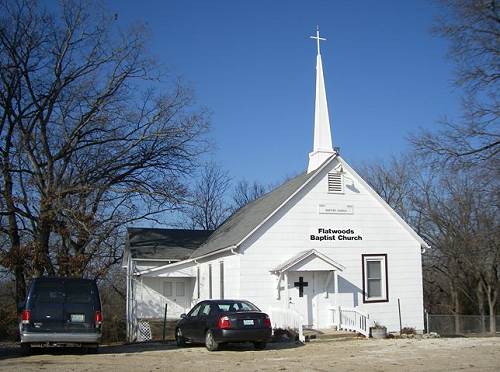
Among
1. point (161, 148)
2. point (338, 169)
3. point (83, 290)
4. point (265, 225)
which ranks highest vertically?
point (161, 148)

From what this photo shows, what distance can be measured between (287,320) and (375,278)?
200 inches

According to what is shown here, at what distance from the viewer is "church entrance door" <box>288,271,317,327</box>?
77.5 ft

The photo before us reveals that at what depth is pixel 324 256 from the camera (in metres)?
23.2

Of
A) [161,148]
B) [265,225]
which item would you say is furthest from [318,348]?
[161,148]

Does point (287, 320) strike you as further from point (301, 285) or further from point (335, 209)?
point (335, 209)

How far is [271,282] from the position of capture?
2356 cm

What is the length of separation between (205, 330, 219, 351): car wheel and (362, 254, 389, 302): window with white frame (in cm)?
912

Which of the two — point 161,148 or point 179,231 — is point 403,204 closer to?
point 179,231

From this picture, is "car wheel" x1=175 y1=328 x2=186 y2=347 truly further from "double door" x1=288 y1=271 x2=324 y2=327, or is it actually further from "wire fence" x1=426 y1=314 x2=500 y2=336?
"wire fence" x1=426 y1=314 x2=500 y2=336

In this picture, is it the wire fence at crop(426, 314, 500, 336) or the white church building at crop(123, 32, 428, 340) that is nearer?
the white church building at crop(123, 32, 428, 340)

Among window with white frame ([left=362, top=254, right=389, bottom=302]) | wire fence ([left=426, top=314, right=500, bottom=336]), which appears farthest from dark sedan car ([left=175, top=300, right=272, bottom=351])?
wire fence ([left=426, top=314, right=500, bottom=336])

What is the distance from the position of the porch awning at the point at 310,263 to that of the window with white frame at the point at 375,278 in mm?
2134

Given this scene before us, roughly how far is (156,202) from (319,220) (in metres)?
8.73

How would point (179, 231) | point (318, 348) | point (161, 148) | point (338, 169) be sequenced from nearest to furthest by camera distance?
point (318, 348) → point (338, 169) → point (161, 148) → point (179, 231)
